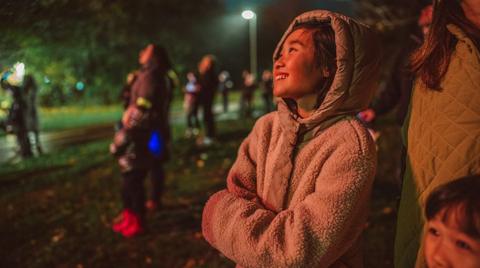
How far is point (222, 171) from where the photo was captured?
7.74 metres

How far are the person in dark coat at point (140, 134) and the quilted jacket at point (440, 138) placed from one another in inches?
130

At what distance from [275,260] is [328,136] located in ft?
1.69

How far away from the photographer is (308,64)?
1.70 metres

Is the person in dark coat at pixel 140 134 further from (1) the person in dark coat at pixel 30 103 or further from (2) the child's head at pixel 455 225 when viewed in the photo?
(1) the person in dark coat at pixel 30 103

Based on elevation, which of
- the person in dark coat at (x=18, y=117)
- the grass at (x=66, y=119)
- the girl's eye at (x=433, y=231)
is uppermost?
the girl's eye at (x=433, y=231)

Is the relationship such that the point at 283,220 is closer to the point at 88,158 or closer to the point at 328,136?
the point at 328,136

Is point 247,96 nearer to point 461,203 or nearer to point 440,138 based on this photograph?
point 440,138

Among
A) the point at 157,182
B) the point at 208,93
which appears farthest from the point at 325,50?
the point at 208,93

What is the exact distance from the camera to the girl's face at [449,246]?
1.28 metres

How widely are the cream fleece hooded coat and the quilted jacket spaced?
0.19m

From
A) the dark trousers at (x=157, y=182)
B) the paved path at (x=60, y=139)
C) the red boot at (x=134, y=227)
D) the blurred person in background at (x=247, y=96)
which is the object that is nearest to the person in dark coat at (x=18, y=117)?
the paved path at (x=60, y=139)

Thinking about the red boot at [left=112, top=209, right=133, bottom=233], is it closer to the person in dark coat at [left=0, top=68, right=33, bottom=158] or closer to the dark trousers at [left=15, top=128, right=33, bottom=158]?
the person in dark coat at [left=0, top=68, right=33, bottom=158]

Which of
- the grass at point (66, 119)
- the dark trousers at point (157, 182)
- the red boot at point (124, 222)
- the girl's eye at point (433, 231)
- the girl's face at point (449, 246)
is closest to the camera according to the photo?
the girl's face at point (449, 246)

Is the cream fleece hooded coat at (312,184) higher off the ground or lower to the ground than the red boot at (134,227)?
higher
